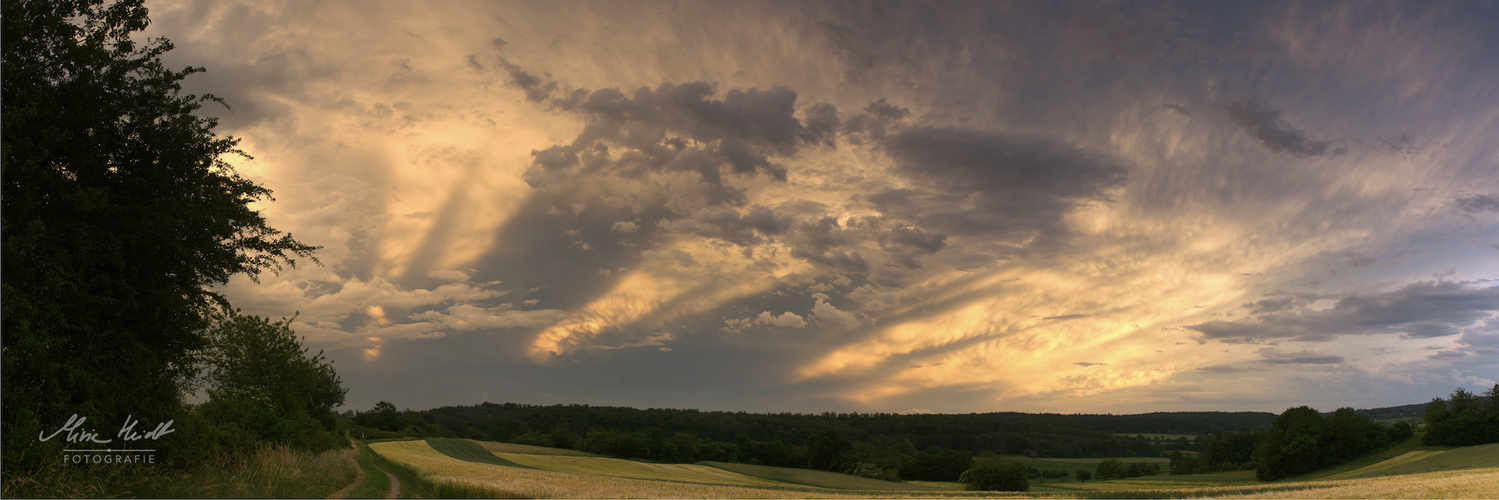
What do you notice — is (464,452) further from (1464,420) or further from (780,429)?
(1464,420)

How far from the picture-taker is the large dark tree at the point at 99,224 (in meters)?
12.0

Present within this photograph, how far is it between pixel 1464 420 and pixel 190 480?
4534 inches

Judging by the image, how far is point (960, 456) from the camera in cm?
10838

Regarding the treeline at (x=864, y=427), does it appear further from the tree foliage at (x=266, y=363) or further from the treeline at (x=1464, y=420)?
the tree foliage at (x=266, y=363)

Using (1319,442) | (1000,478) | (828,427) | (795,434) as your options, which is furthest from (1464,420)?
(795,434)

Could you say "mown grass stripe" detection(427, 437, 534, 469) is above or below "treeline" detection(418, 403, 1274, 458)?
above

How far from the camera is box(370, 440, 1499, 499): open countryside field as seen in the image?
28250 millimetres

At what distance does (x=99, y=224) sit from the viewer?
45.2ft

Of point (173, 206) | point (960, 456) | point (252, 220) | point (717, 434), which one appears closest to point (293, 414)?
point (252, 220)

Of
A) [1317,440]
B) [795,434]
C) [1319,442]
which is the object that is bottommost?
[795,434]

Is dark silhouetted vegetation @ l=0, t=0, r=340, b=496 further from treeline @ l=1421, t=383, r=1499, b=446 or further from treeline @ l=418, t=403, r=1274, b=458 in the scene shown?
treeline @ l=418, t=403, r=1274, b=458

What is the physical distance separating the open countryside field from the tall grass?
5558 mm

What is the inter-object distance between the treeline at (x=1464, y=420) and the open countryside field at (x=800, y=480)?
15.9 feet

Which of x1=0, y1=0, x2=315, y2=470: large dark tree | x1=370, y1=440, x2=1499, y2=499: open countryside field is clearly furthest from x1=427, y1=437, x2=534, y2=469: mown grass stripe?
x1=0, y1=0, x2=315, y2=470: large dark tree
